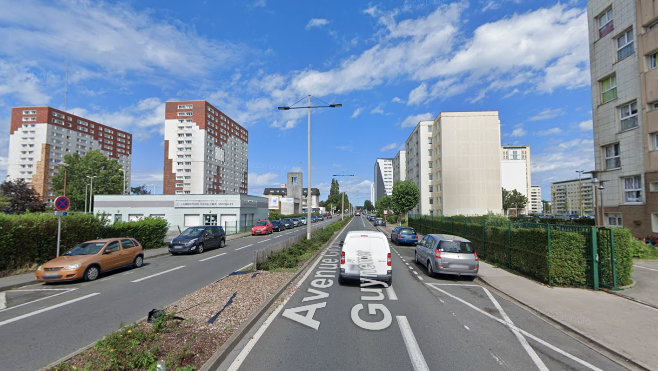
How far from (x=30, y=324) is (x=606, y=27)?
3540cm

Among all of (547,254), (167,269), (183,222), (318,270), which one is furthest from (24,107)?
(547,254)

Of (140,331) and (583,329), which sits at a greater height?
(140,331)

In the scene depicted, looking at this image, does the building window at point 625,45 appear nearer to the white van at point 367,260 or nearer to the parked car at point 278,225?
the white van at point 367,260

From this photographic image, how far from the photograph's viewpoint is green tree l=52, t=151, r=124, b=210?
210 ft

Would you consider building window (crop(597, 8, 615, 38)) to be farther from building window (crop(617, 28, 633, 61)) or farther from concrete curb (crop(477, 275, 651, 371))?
concrete curb (crop(477, 275, 651, 371))

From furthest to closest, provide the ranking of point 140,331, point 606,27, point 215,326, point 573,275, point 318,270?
point 606,27 < point 318,270 < point 573,275 < point 215,326 < point 140,331

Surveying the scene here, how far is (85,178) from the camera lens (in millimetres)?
63844

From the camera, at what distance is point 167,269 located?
1316 centimetres

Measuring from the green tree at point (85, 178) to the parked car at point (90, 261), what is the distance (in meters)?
63.3

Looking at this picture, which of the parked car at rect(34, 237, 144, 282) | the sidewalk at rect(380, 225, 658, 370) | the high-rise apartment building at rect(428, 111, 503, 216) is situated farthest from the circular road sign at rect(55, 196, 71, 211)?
the high-rise apartment building at rect(428, 111, 503, 216)

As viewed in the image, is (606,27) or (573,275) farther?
(606,27)

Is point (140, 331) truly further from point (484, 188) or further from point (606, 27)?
point (484, 188)

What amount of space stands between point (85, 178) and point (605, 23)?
273 ft

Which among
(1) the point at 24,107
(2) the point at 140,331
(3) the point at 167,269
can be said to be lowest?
(3) the point at 167,269
